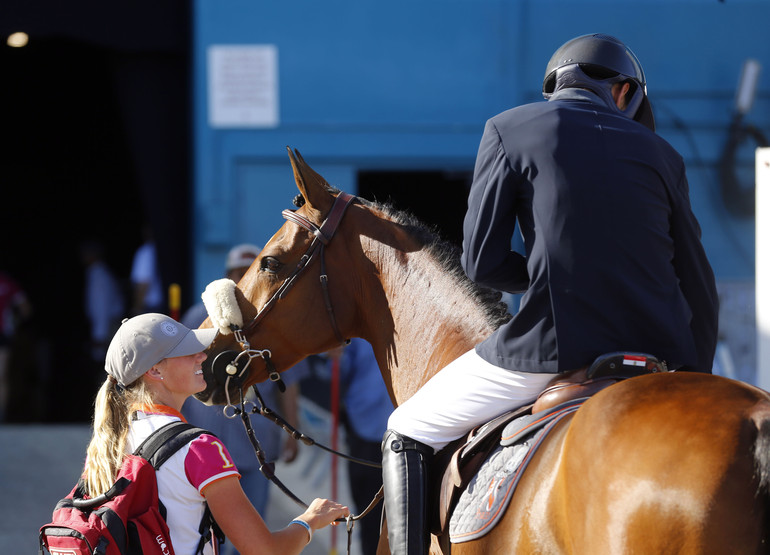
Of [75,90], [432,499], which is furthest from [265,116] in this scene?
[432,499]

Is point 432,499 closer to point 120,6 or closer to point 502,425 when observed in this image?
point 502,425

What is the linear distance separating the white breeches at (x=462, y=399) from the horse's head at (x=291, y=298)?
2.09 feet

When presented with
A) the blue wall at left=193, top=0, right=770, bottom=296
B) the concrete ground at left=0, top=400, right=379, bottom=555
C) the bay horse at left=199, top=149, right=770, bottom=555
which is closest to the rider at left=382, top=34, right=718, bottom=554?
the bay horse at left=199, top=149, right=770, bottom=555

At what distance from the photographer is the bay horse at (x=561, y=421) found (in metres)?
1.66

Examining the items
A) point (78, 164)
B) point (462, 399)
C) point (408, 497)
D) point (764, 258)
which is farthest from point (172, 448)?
point (78, 164)

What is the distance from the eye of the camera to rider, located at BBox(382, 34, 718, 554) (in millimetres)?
2141

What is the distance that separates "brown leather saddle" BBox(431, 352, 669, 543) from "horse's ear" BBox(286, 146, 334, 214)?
0.99 meters

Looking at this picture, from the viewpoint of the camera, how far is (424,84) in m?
7.10

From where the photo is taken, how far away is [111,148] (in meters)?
9.96

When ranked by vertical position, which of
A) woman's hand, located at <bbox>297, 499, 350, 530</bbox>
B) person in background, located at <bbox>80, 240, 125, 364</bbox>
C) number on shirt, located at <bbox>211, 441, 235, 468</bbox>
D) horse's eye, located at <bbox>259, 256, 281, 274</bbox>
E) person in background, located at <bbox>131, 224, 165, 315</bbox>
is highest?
horse's eye, located at <bbox>259, 256, 281, 274</bbox>

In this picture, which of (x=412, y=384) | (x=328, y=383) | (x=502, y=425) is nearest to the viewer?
(x=502, y=425)

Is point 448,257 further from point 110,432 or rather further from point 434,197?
point 434,197

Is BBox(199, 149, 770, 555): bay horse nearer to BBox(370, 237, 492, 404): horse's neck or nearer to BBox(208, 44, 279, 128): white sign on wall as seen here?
BBox(370, 237, 492, 404): horse's neck

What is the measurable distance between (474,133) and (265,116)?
1731 mm
